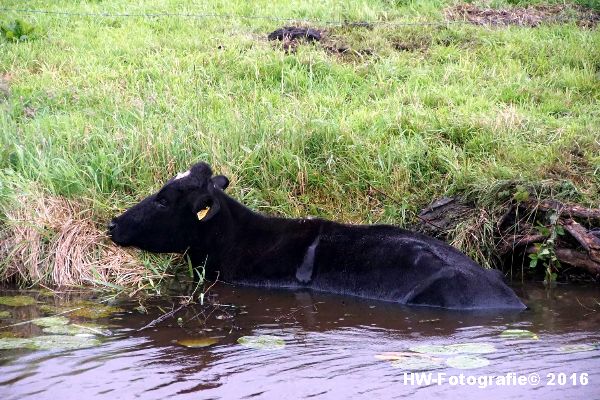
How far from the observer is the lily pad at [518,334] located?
249 inches

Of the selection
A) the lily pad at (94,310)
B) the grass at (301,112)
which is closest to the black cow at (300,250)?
the grass at (301,112)

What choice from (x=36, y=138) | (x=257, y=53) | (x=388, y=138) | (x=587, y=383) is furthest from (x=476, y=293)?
(x=257, y=53)

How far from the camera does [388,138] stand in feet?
31.7

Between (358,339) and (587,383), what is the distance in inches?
63.7

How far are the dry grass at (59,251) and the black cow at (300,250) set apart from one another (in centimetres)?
31

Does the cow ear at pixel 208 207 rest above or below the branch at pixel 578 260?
above

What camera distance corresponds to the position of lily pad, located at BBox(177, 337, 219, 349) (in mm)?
6230

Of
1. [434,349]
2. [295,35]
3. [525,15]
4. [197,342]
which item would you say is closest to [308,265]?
[197,342]

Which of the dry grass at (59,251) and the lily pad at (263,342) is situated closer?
the lily pad at (263,342)

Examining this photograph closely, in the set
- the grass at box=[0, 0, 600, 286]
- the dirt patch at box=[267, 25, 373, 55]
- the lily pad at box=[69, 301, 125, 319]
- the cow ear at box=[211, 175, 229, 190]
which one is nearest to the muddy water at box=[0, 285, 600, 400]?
the lily pad at box=[69, 301, 125, 319]

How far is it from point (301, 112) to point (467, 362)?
15.5 ft

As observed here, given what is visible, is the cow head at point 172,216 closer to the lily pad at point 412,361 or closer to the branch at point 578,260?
the lily pad at point 412,361

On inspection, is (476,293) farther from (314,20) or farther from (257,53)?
(314,20)

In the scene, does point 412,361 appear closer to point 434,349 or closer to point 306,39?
point 434,349
